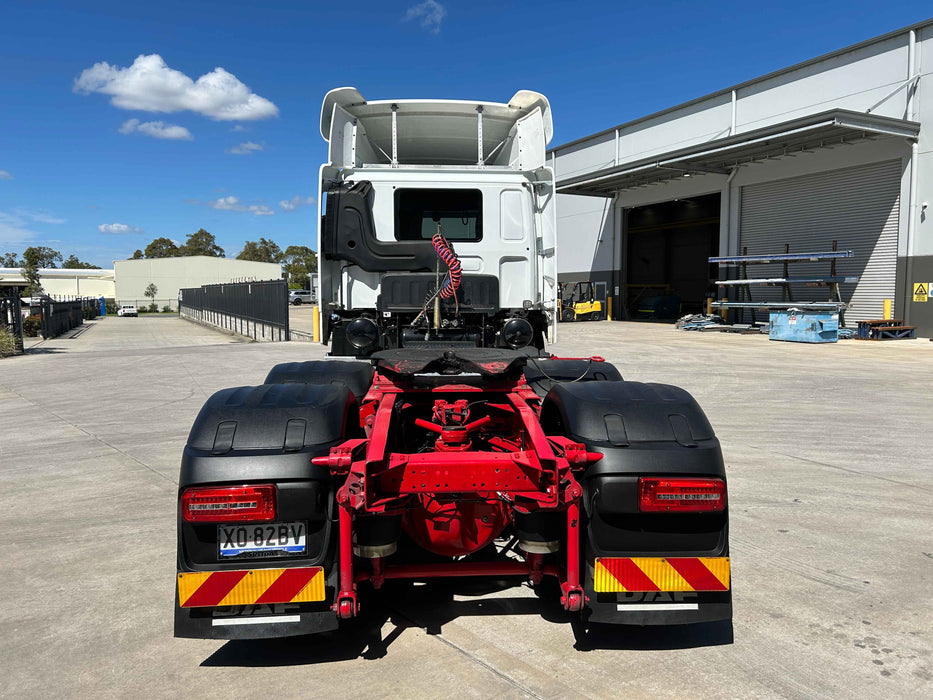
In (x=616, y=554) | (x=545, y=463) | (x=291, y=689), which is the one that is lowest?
(x=291, y=689)

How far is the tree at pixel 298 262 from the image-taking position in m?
107

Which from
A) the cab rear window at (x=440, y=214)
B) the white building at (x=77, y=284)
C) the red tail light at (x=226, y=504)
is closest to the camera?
the red tail light at (x=226, y=504)

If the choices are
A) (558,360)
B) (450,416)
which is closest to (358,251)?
(558,360)

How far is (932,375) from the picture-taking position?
488 inches

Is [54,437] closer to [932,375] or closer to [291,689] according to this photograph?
[291,689]

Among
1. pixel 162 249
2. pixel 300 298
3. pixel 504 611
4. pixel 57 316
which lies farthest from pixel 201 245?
pixel 504 611

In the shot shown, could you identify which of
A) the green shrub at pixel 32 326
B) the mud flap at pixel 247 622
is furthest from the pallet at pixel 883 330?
the green shrub at pixel 32 326

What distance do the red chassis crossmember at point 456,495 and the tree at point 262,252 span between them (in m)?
122

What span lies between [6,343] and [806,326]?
75.2 ft

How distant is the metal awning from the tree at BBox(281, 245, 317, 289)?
265 feet

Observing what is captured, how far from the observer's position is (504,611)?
3.35 m

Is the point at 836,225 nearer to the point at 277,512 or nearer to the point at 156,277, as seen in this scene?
the point at 277,512

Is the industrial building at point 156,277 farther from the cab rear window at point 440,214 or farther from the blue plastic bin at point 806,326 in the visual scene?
the cab rear window at point 440,214

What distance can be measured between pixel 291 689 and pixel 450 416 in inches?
57.8
